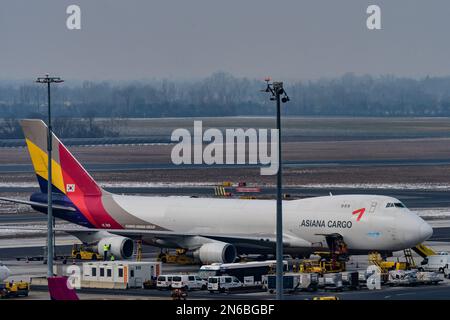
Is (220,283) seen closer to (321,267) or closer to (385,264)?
(321,267)

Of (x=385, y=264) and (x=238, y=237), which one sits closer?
(x=385, y=264)

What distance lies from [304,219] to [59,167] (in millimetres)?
18783

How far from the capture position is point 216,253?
2923 inches

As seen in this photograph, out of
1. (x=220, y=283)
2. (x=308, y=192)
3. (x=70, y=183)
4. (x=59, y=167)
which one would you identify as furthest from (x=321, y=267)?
(x=308, y=192)

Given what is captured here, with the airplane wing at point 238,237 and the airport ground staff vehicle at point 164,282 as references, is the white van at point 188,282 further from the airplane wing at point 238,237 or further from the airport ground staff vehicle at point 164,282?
the airplane wing at point 238,237

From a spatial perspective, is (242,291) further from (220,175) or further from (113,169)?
(113,169)

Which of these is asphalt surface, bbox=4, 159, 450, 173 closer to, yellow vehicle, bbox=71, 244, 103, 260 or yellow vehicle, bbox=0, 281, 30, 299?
yellow vehicle, bbox=71, 244, 103, 260

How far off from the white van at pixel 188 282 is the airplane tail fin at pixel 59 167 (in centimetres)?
2049

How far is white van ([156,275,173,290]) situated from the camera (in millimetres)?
64731

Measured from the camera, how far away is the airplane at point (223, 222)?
2889 inches

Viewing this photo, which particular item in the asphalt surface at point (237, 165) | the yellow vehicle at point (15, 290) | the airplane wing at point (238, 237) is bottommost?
the yellow vehicle at point (15, 290)

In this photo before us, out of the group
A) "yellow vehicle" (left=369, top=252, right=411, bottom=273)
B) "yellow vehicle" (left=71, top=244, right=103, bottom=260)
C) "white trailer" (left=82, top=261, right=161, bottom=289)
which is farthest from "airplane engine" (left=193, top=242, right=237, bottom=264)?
"yellow vehicle" (left=369, top=252, right=411, bottom=273)

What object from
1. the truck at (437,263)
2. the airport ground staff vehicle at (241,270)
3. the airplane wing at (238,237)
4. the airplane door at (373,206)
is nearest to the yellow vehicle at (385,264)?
the truck at (437,263)

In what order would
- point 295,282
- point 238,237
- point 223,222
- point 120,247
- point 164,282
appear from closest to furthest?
1. point 295,282
2. point 164,282
3. point 238,237
4. point 120,247
5. point 223,222
